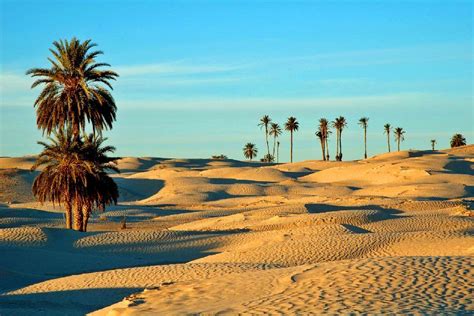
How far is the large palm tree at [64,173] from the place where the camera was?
117 feet

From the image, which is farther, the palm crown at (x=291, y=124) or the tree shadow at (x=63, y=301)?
the palm crown at (x=291, y=124)

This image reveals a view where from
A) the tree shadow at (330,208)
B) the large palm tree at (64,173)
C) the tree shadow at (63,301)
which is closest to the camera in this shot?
the tree shadow at (63,301)

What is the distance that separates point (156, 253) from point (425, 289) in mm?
17687

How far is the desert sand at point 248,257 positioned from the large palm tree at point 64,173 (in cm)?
183

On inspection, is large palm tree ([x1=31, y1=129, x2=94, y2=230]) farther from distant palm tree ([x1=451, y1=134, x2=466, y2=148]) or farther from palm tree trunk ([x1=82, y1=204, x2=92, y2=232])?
distant palm tree ([x1=451, y1=134, x2=466, y2=148])

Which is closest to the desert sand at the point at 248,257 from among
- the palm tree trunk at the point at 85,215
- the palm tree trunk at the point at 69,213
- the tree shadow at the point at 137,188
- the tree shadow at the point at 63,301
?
the tree shadow at the point at 63,301

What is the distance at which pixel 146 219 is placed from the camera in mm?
45875

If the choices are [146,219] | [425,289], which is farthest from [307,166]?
[425,289]

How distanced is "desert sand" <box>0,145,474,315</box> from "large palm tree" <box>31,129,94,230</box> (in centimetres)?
183

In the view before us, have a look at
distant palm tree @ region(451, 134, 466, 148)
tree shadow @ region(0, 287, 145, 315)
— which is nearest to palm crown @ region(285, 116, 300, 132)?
distant palm tree @ region(451, 134, 466, 148)

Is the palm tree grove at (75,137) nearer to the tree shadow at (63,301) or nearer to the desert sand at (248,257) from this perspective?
the desert sand at (248,257)

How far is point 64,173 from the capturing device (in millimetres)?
35688

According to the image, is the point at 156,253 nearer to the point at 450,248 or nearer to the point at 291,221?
the point at 291,221

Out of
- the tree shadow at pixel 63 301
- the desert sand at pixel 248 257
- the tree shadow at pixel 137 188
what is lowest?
the tree shadow at pixel 63 301
